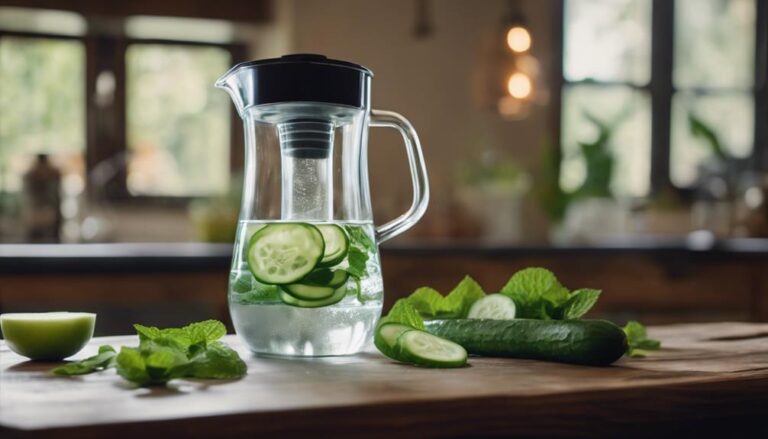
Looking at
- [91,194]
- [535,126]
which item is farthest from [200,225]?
[535,126]

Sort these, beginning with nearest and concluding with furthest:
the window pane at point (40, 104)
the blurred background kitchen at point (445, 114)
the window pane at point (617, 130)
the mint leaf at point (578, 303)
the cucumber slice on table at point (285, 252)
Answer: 1. the cucumber slice on table at point (285, 252)
2. the mint leaf at point (578, 303)
3. the blurred background kitchen at point (445, 114)
4. the window pane at point (40, 104)
5. the window pane at point (617, 130)

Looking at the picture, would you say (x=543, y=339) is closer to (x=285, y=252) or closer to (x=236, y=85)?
(x=285, y=252)

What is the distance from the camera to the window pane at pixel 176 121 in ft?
12.5

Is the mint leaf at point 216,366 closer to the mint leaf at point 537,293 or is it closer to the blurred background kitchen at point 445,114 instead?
the mint leaf at point 537,293

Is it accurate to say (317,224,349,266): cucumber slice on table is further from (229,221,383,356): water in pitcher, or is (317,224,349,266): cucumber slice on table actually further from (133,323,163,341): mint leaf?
(133,323,163,341): mint leaf

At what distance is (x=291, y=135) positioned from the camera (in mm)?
826

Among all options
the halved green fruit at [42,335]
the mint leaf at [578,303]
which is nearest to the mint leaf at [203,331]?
the halved green fruit at [42,335]

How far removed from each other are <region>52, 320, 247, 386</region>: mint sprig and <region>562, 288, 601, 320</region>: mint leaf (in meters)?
0.33

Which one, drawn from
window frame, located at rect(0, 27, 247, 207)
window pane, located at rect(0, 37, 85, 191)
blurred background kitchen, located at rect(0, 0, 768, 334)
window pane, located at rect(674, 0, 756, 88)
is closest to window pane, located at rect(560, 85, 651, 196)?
blurred background kitchen, located at rect(0, 0, 768, 334)

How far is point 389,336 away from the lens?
79cm

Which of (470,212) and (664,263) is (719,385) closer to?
(664,263)

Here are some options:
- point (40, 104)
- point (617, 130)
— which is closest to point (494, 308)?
point (40, 104)

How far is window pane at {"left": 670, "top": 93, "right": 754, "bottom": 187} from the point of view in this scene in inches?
174

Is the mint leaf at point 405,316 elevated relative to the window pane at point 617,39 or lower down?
lower down
